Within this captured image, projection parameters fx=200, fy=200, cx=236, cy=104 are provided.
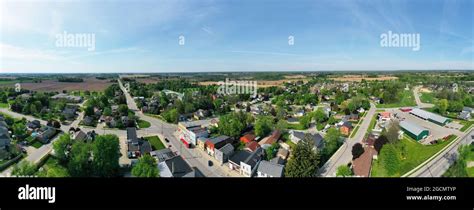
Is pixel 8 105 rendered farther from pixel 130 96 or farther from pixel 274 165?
pixel 274 165

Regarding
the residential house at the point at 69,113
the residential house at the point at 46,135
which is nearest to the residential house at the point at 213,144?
the residential house at the point at 46,135

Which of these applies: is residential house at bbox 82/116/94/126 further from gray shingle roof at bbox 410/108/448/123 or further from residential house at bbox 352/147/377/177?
gray shingle roof at bbox 410/108/448/123

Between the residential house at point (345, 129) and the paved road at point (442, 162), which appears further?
→ the residential house at point (345, 129)

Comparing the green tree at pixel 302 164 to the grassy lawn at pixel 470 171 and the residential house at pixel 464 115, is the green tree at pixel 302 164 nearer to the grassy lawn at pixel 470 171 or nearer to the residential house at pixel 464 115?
the grassy lawn at pixel 470 171

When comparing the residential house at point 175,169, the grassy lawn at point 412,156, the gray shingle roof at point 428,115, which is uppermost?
the gray shingle roof at point 428,115

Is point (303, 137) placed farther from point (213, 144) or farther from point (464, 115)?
point (464, 115)

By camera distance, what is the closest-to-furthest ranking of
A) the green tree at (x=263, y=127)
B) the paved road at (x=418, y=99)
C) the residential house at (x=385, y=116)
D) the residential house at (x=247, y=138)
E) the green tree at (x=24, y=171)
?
the green tree at (x=24, y=171) → the residential house at (x=247, y=138) → the green tree at (x=263, y=127) → the residential house at (x=385, y=116) → the paved road at (x=418, y=99)
